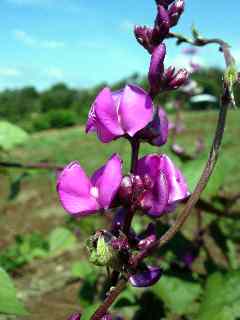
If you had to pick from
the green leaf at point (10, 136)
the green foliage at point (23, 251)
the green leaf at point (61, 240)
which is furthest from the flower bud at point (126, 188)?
the green foliage at point (23, 251)

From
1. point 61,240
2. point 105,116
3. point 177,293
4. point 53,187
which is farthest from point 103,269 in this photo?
point 53,187

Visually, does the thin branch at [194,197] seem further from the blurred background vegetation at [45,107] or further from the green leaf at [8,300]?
the blurred background vegetation at [45,107]

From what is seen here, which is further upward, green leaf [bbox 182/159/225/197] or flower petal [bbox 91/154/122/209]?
flower petal [bbox 91/154/122/209]

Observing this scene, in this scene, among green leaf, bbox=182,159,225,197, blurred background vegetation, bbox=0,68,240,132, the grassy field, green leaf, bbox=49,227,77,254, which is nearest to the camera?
green leaf, bbox=182,159,225,197

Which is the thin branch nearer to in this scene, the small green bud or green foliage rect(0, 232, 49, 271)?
the small green bud

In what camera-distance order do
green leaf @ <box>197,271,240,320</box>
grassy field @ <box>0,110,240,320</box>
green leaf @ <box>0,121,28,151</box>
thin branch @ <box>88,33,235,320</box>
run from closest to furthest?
thin branch @ <box>88,33,235,320</box> → green leaf @ <box>197,271,240,320</box> → green leaf @ <box>0,121,28,151</box> → grassy field @ <box>0,110,240,320</box>

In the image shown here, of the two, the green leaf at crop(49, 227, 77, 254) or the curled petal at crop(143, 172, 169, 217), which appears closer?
the curled petal at crop(143, 172, 169, 217)

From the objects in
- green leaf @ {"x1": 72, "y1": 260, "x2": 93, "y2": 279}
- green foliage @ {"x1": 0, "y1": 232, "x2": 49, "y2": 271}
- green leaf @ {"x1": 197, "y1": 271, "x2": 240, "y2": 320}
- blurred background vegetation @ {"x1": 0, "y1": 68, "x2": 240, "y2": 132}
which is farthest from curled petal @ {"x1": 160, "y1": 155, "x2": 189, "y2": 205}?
blurred background vegetation @ {"x1": 0, "y1": 68, "x2": 240, "y2": 132}
